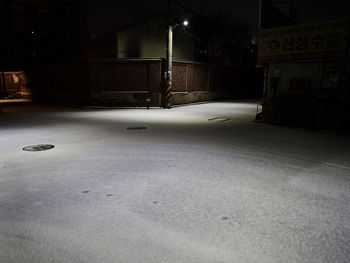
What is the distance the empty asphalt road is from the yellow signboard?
4.87 metres

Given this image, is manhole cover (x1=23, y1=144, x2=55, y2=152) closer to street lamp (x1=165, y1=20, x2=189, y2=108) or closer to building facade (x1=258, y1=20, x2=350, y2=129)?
building facade (x1=258, y1=20, x2=350, y2=129)

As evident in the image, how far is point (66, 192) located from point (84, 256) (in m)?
2.03

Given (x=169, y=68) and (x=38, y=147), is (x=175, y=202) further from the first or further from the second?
(x=169, y=68)

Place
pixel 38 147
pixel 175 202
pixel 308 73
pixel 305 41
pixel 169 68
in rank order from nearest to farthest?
pixel 175 202, pixel 38 147, pixel 305 41, pixel 308 73, pixel 169 68

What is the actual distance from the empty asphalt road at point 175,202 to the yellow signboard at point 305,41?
192 inches

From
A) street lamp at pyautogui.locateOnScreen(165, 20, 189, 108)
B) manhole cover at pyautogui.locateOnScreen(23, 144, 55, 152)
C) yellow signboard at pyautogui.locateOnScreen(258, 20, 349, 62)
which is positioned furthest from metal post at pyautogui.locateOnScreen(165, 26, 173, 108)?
manhole cover at pyautogui.locateOnScreen(23, 144, 55, 152)

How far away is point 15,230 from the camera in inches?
140

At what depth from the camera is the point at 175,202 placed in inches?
173

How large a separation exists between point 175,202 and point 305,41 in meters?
10.9

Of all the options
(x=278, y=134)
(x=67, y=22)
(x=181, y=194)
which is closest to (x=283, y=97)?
(x=278, y=134)

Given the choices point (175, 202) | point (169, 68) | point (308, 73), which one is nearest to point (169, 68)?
point (169, 68)

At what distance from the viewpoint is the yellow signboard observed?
11.1 metres

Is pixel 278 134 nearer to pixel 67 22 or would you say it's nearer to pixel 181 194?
pixel 181 194

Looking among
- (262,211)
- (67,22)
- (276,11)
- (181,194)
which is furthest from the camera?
(67,22)
